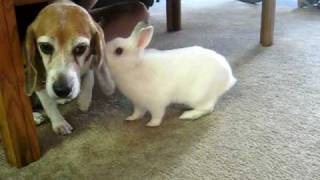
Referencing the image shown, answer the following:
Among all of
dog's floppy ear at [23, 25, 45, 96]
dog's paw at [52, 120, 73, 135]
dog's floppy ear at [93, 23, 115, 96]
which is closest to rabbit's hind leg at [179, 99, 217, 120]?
dog's floppy ear at [93, 23, 115, 96]

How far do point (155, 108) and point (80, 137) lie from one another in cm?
25

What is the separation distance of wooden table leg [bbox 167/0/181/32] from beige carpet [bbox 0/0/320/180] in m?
0.58

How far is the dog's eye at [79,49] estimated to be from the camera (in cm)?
115

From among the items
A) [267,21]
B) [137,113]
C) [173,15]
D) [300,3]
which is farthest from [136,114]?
[300,3]

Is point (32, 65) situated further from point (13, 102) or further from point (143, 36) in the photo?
point (143, 36)

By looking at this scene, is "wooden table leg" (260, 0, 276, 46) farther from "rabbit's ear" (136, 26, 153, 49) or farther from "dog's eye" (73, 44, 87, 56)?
"dog's eye" (73, 44, 87, 56)

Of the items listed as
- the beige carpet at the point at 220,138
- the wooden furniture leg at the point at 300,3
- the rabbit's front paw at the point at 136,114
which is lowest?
the wooden furniture leg at the point at 300,3

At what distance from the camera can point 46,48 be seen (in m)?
1.14

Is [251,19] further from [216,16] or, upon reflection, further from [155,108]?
[155,108]

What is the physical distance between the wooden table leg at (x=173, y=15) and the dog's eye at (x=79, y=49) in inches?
49.3

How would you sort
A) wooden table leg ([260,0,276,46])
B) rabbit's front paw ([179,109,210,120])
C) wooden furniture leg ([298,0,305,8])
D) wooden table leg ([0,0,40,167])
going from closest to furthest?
wooden table leg ([0,0,40,167]), rabbit's front paw ([179,109,210,120]), wooden table leg ([260,0,276,46]), wooden furniture leg ([298,0,305,8])

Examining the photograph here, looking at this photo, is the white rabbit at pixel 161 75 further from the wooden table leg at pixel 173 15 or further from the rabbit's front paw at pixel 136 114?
the wooden table leg at pixel 173 15

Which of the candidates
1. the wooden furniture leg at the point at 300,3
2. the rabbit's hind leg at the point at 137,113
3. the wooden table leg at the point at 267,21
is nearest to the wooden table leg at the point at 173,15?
the wooden table leg at the point at 267,21

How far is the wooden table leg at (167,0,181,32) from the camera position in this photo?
2359 mm
